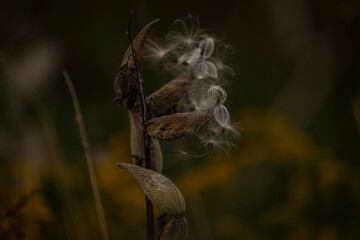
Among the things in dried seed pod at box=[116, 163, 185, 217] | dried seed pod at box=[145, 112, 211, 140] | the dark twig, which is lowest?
the dark twig

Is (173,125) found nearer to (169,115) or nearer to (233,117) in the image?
(169,115)

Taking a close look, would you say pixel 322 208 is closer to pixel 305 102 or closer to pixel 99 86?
pixel 305 102

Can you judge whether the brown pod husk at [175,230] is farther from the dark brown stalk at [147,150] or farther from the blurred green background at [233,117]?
the blurred green background at [233,117]

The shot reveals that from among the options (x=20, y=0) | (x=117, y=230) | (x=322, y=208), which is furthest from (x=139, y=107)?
(x=20, y=0)

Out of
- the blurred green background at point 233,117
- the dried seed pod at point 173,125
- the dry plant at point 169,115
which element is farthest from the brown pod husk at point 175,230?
the blurred green background at point 233,117

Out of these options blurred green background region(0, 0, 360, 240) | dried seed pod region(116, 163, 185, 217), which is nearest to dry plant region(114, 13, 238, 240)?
dried seed pod region(116, 163, 185, 217)

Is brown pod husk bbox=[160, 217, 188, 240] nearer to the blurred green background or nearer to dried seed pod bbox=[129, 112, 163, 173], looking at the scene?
dried seed pod bbox=[129, 112, 163, 173]
